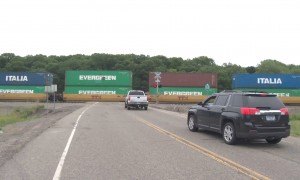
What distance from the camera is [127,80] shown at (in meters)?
64.5

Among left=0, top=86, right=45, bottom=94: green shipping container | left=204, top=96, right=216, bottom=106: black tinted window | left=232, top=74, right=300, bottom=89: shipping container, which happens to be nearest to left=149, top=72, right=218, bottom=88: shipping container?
left=232, top=74, right=300, bottom=89: shipping container

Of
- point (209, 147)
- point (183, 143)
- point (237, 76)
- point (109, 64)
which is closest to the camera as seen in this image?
point (209, 147)

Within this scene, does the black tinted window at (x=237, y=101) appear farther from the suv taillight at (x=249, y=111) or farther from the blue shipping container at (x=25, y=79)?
the blue shipping container at (x=25, y=79)

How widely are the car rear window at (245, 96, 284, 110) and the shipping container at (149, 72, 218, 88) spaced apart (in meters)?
49.5

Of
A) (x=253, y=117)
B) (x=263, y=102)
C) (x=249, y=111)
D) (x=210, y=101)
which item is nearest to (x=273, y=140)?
(x=263, y=102)

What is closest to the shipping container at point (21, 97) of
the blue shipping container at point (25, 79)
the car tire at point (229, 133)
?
the blue shipping container at point (25, 79)

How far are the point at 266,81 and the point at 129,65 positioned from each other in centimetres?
6856

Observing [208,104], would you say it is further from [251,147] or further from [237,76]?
[237,76]

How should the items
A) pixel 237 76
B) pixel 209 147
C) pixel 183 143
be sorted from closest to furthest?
pixel 209 147
pixel 183 143
pixel 237 76

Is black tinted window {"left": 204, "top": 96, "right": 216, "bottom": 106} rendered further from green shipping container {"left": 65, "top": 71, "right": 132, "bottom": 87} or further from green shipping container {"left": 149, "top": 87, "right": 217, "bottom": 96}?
green shipping container {"left": 65, "top": 71, "right": 132, "bottom": 87}

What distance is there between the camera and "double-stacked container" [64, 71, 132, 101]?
64125 millimetres

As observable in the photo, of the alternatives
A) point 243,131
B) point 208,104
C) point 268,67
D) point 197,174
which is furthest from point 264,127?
point 268,67

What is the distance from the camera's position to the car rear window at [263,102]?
1443 centimetres

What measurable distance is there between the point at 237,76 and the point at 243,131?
162ft
